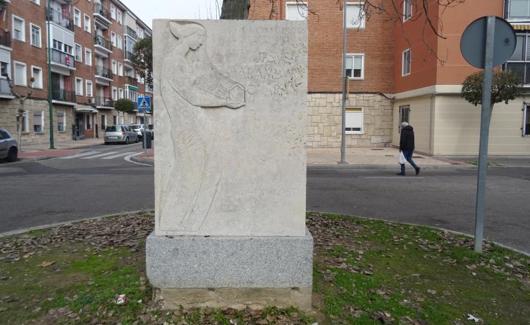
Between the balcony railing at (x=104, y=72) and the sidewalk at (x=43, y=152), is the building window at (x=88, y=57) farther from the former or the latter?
the sidewalk at (x=43, y=152)

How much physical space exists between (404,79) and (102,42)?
36347mm

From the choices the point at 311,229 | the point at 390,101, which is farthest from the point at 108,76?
the point at 311,229

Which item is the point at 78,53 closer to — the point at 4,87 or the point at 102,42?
the point at 102,42

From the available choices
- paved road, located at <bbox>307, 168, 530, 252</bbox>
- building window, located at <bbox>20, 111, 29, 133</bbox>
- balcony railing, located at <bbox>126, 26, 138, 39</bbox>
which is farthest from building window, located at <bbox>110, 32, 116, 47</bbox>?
paved road, located at <bbox>307, 168, 530, 252</bbox>

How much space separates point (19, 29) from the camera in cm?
3042

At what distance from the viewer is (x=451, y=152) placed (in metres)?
19.6

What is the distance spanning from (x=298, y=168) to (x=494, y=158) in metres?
19.2

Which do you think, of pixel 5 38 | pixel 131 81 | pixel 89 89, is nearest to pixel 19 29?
pixel 5 38

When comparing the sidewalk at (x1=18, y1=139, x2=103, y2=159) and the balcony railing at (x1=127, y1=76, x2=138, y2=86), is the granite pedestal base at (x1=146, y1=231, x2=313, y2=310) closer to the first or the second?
the sidewalk at (x1=18, y1=139, x2=103, y2=159)

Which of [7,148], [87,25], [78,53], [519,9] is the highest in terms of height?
[87,25]

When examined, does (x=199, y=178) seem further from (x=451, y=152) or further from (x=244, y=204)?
(x=451, y=152)

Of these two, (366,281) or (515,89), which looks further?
(515,89)

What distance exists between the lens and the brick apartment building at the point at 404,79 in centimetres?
1925

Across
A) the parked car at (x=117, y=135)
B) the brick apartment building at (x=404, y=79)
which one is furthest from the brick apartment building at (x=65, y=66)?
the brick apartment building at (x=404, y=79)
